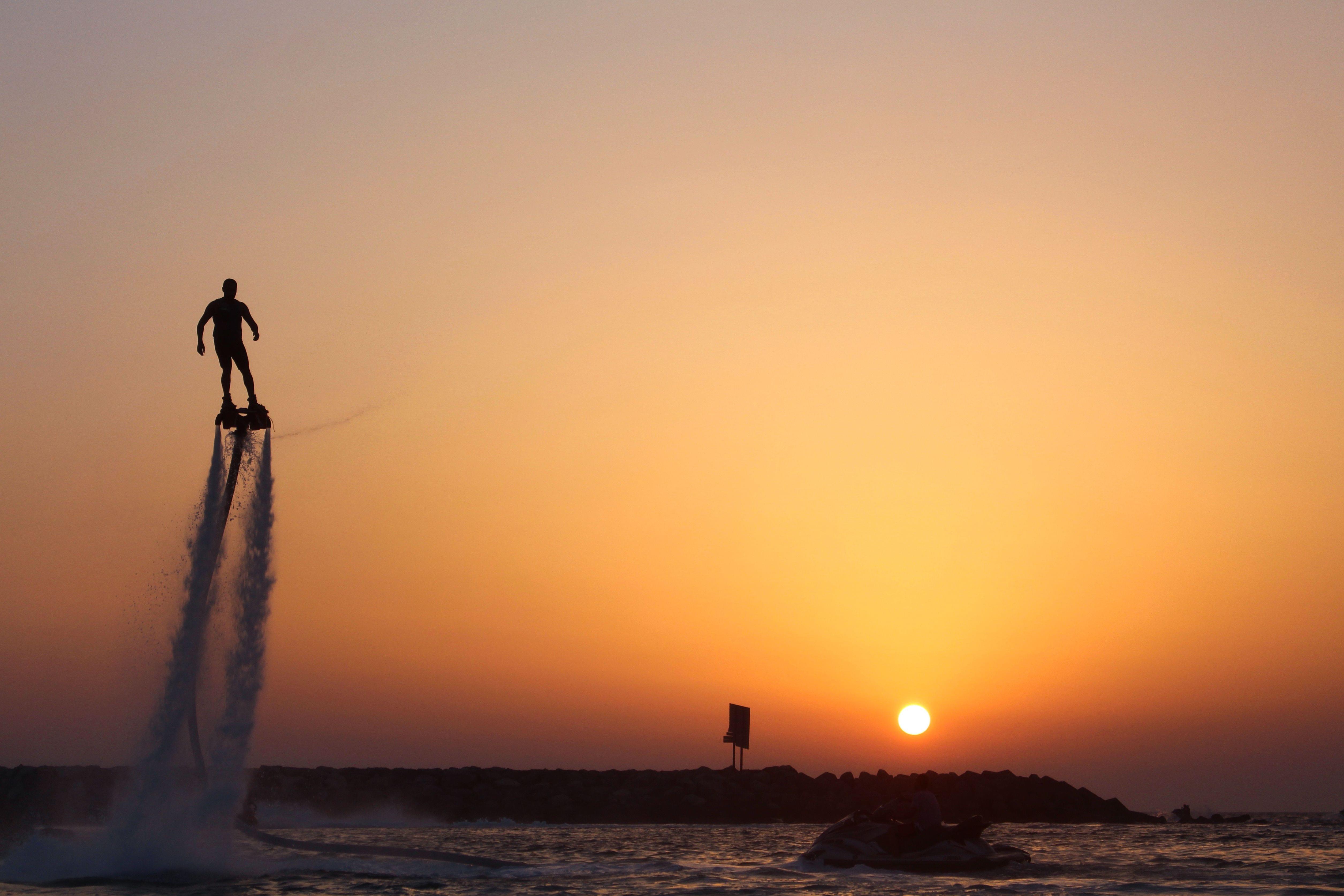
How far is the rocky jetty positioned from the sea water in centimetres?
1786

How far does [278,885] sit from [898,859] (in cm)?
1598

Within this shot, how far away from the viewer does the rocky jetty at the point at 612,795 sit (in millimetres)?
64250

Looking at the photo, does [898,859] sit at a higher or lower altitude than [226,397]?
lower

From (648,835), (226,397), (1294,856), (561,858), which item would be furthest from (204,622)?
(1294,856)

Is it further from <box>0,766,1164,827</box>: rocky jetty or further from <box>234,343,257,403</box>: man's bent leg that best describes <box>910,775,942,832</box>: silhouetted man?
<box>0,766,1164,827</box>: rocky jetty

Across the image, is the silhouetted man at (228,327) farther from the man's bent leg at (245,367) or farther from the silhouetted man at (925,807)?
the silhouetted man at (925,807)

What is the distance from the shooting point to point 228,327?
22.8m

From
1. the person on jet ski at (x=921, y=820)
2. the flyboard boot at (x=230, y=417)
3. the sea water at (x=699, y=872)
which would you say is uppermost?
the flyboard boot at (x=230, y=417)

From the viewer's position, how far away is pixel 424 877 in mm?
27500

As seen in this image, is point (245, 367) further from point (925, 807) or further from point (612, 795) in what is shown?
→ point (612, 795)

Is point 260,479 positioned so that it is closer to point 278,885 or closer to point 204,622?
point 204,622

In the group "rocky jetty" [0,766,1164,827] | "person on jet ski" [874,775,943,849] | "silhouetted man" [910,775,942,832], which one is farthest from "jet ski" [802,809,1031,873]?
"rocky jetty" [0,766,1164,827]

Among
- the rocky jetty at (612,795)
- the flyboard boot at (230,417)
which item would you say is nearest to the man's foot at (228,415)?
the flyboard boot at (230,417)

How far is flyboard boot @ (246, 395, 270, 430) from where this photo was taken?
2345cm
